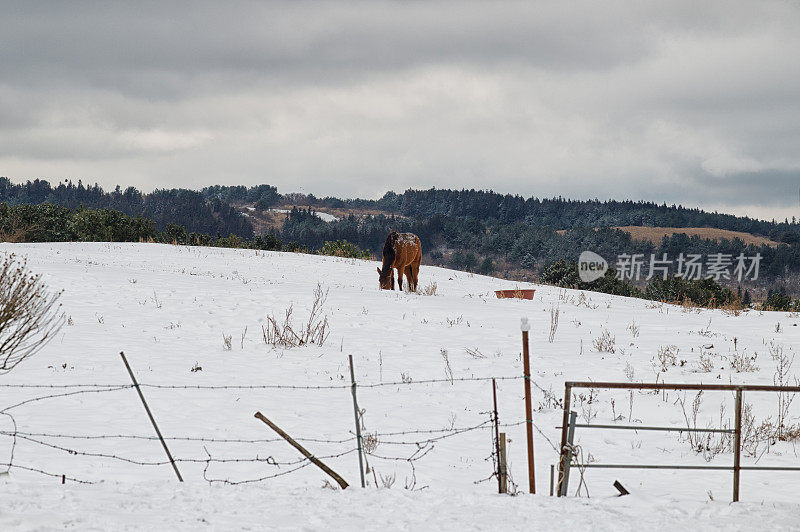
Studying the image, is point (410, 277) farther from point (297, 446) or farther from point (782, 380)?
point (297, 446)

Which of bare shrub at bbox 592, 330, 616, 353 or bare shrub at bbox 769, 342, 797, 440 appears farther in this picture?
bare shrub at bbox 592, 330, 616, 353

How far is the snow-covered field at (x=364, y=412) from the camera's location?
15.6 ft

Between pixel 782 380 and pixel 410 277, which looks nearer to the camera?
pixel 782 380

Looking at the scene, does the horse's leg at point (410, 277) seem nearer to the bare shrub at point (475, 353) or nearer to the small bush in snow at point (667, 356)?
the bare shrub at point (475, 353)

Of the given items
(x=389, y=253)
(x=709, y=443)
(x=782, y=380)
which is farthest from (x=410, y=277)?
(x=709, y=443)

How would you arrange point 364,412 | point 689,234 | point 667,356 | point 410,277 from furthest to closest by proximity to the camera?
point 689,234 → point 410,277 → point 667,356 → point 364,412

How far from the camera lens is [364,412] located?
6.94m

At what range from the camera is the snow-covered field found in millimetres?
4750

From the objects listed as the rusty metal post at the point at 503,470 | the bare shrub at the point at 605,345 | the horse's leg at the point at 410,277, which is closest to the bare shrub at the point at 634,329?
the bare shrub at the point at 605,345

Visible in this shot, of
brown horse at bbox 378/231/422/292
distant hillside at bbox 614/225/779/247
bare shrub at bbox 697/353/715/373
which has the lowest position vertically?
bare shrub at bbox 697/353/715/373

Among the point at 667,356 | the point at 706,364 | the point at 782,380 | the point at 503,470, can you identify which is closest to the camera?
the point at 503,470

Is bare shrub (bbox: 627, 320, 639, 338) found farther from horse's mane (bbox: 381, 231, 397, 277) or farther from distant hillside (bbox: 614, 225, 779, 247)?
distant hillside (bbox: 614, 225, 779, 247)

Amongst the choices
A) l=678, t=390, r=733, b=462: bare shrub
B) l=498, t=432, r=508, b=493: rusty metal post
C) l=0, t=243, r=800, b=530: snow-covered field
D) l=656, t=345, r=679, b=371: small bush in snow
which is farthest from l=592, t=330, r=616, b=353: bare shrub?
l=498, t=432, r=508, b=493: rusty metal post

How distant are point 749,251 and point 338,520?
6639 inches
